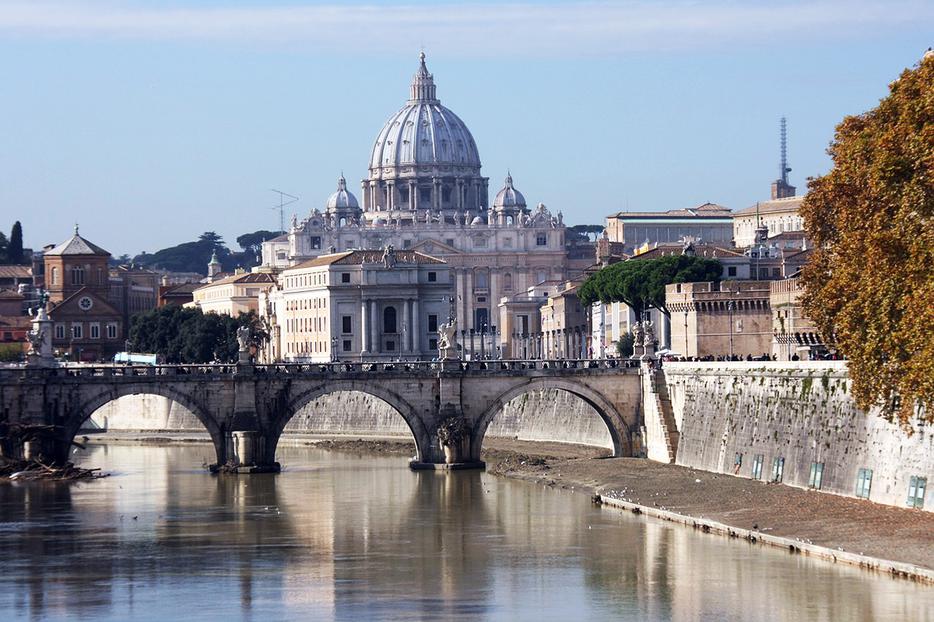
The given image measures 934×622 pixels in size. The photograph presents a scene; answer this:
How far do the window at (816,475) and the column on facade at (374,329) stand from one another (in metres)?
86.0

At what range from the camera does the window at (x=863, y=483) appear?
59312 mm

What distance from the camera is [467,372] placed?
83000 mm

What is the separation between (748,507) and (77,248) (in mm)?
118281

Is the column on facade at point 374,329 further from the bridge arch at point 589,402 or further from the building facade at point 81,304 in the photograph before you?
the bridge arch at point 589,402

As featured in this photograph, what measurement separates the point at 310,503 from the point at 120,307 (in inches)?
5023

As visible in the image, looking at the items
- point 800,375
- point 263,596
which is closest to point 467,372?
point 800,375

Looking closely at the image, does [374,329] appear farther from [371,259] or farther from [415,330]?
[371,259]

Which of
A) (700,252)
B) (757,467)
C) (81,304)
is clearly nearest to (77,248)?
(81,304)

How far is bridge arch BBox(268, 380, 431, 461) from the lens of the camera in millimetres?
82000

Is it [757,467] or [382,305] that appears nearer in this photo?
[757,467]

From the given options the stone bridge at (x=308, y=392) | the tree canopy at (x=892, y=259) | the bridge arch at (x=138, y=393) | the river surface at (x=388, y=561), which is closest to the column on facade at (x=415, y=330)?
the stone bridge at (x=308, y=392)

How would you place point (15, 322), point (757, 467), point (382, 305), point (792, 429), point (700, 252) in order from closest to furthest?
1. point (792, 429)
2. point (757, 467)
3. point (700, 252)
4. point (382, 305)
5. point (15, 322)

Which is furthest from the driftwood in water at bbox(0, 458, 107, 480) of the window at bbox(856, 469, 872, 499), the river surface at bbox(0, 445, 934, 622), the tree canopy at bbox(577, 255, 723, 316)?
the tree canopy at bbox(577, 255, 723, 316)

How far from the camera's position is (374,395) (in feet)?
271
